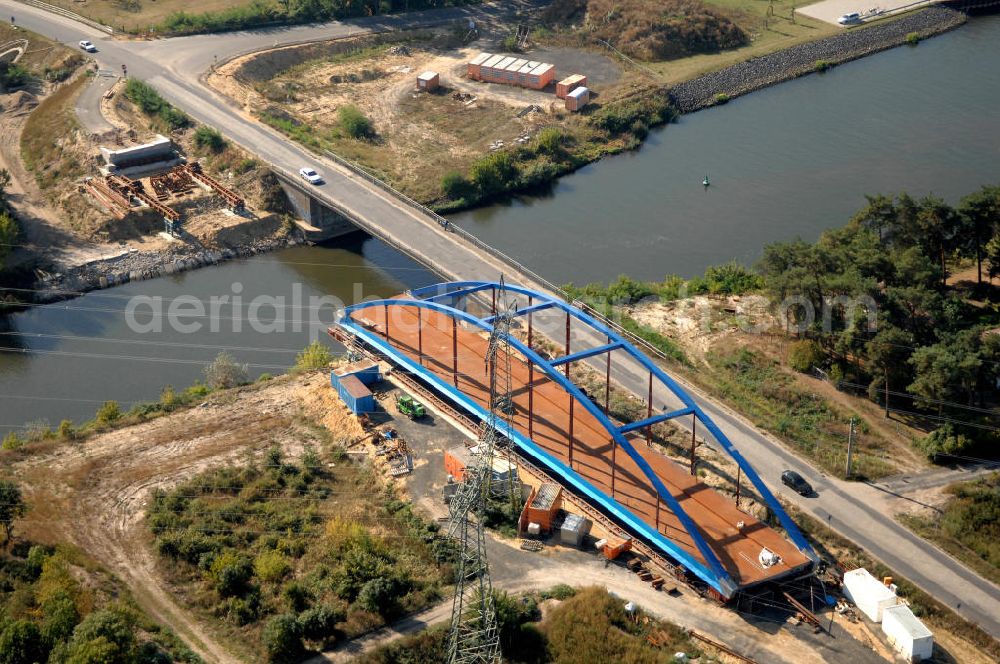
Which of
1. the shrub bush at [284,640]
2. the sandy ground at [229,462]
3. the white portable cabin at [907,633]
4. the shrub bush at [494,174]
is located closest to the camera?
the shrub bush at [284,640]

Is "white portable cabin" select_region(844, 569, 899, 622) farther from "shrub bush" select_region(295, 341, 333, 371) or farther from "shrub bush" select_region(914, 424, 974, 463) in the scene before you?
"shrub bush" select_region(295, 341, 333, 371)

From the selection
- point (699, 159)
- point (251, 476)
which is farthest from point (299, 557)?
point (699, 159)

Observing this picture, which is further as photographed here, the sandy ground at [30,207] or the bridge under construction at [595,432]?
the sandy ground at [30,207]

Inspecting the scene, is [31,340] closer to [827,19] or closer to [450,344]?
[450,344]

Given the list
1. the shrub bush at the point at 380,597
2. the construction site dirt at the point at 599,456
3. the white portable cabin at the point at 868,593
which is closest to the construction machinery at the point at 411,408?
the construction site dirt at the point at 599,456

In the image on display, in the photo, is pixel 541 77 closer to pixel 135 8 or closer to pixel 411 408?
pixel 135 8

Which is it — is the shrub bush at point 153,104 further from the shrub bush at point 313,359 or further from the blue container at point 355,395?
the blue container at point 355,395

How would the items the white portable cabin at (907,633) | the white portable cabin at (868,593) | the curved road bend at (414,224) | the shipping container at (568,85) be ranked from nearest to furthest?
Answer: the white portable cabin at (907,633) < the white portable cabin at (868,593) < the curved road bend at (414,224) < the shipping container at (568,85)
